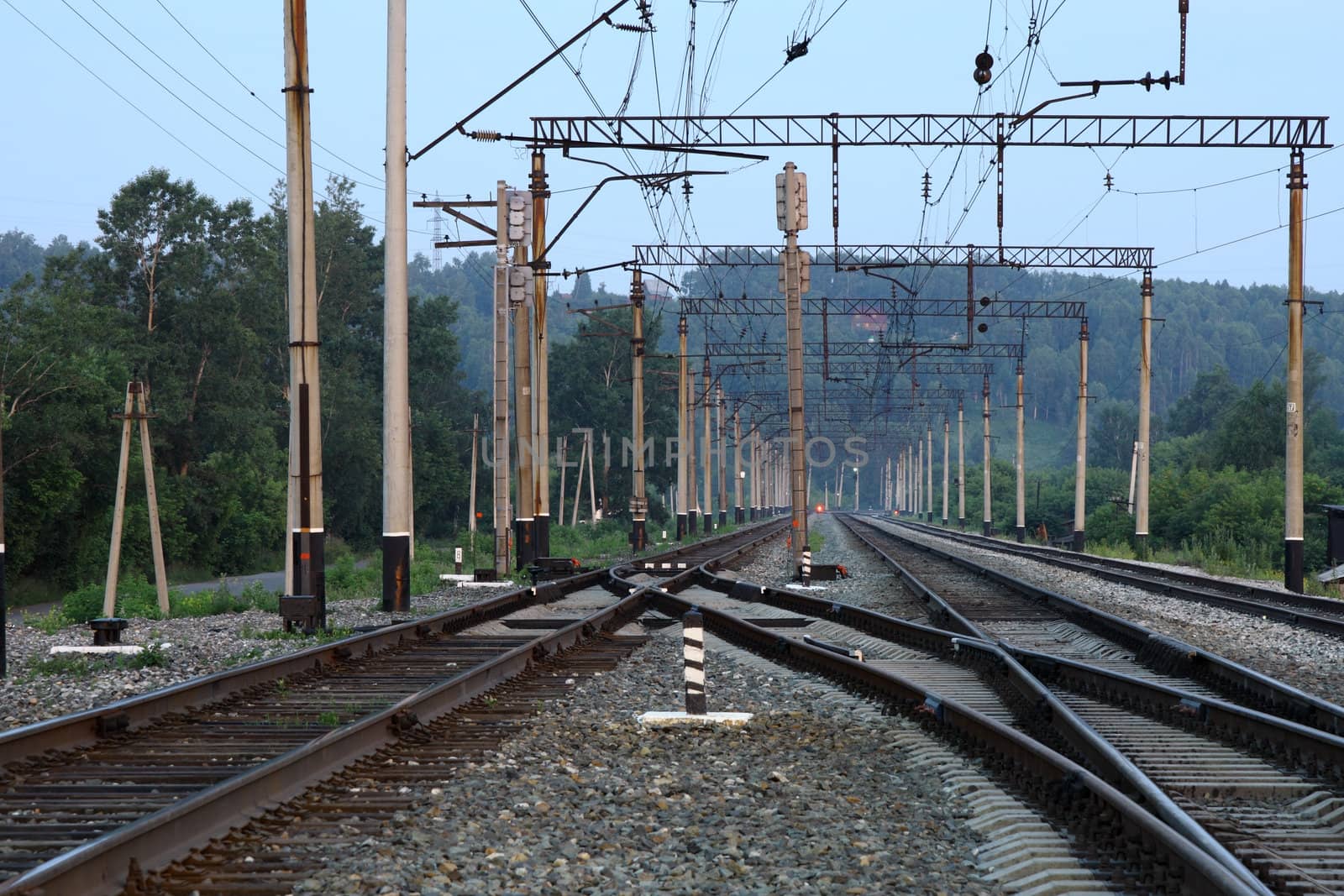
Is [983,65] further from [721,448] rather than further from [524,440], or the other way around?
[721,448]

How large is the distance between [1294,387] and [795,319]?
1022 centimetres

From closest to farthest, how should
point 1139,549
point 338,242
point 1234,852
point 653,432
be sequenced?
point 1234,852
point 1139,549
point 338,242
point 653,432

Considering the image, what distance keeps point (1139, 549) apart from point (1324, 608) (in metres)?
23.2

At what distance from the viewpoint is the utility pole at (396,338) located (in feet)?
74.6

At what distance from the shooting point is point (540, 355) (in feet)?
123

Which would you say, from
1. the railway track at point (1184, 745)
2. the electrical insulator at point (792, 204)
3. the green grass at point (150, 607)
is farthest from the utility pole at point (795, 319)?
the railway track at point (1184, 745)

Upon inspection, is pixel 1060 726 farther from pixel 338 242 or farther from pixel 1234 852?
pixel 338 242

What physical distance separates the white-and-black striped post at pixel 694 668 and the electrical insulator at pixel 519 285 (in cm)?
2201

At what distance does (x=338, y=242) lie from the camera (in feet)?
290

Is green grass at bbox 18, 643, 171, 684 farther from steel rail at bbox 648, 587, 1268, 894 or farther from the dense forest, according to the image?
the dense forest

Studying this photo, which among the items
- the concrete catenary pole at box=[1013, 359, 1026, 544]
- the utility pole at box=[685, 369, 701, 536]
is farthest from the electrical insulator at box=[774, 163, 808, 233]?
the concrete catenary pole at box=[1013, 359, 1026, 544]

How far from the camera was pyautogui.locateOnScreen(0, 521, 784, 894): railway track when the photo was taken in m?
6.29

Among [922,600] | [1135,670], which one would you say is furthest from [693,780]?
[922,600]

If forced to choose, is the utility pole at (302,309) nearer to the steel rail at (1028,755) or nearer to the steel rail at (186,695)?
the steel rail at (186,695)
